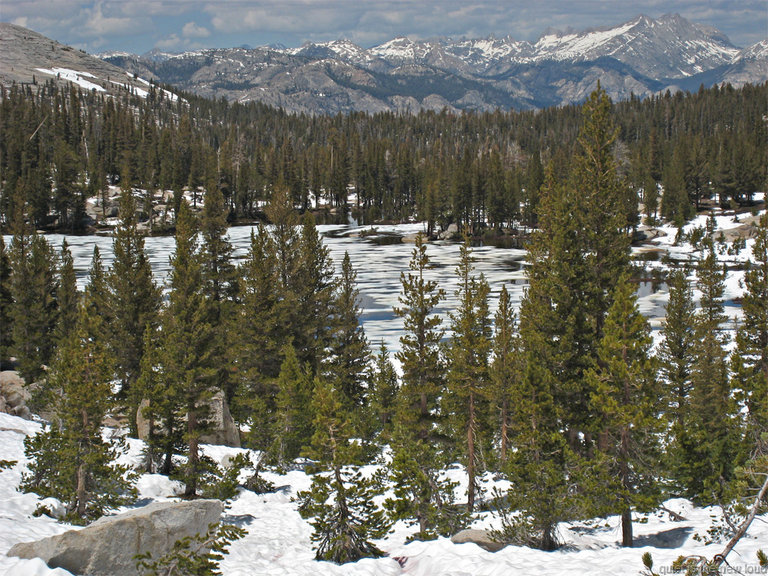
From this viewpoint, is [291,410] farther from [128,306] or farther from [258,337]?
[128,306]

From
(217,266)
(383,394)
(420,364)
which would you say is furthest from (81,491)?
(217,266)

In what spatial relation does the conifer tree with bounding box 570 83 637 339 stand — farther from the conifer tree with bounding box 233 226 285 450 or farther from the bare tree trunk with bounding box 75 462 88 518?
the bare tree trunk with bounding box 75 462 88 518

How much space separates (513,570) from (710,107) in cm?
20972

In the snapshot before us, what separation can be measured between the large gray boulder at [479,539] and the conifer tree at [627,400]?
3.47 meters

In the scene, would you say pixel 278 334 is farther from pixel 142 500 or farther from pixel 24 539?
pixel 24 539

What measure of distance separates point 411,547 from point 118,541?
8672mm

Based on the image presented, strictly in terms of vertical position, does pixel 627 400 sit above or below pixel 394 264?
below

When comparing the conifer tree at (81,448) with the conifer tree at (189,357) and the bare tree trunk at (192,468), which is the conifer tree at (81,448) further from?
the conifer tree at (189,357)

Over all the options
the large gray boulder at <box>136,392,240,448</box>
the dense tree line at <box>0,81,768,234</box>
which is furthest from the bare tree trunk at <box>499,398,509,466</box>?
the dense tree line at <box>0,81,768,234</box>

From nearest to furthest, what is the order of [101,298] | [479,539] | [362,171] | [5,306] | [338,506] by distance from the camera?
[479,539]
[338,506]
[101,298]
[5,306]
[362,171]

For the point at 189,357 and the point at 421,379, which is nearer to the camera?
the point at 189,357

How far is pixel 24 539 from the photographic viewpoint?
45.6 ft

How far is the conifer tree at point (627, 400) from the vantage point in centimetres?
1653

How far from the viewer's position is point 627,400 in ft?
56.9
